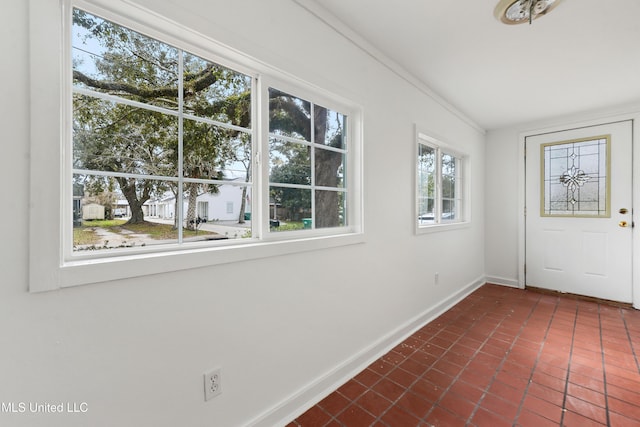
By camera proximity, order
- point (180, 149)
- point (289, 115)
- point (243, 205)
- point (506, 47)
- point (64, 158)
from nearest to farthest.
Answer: point (64, 158), point (180, 149), point (243, 205), point (289, 115), point (506, 47)

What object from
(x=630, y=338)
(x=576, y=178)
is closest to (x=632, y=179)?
(x=576, y=178)

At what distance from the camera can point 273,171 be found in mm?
1598

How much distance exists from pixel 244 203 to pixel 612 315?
4053mm

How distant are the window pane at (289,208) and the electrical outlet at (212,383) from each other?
75 centimetres

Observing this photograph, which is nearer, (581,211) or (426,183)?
(426,183)

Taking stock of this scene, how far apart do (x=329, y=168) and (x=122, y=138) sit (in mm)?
1209

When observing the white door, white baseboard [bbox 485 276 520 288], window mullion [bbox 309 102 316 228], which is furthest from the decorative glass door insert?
window mullion [bbox 309 102 316 228]

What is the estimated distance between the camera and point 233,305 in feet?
4.35

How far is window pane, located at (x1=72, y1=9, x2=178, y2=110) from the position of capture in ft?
3.33

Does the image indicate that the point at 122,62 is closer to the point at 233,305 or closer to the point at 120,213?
the point at 120,213

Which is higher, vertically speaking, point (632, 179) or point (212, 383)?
point (632, 179)

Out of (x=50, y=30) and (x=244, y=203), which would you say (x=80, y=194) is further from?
(x=244, y=203)

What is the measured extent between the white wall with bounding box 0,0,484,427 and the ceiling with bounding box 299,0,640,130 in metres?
0.23

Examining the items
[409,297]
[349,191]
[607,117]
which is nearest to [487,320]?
[409,297]
